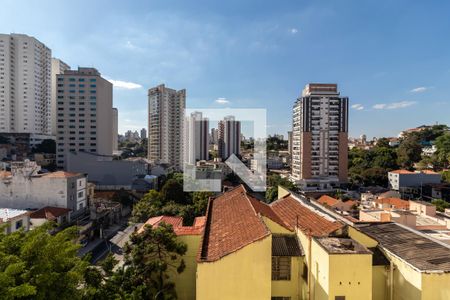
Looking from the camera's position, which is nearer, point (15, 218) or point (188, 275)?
point (188, 275)

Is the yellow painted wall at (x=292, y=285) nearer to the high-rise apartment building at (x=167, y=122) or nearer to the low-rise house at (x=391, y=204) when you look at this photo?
the low-rise house at (x=391, y=204)

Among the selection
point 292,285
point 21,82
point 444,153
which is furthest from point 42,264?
point 21,82

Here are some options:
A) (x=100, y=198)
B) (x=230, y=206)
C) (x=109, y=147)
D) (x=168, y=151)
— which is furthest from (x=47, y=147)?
(x=230, y=206)

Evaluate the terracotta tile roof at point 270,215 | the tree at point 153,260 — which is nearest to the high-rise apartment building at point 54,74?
the tree at point 153,260

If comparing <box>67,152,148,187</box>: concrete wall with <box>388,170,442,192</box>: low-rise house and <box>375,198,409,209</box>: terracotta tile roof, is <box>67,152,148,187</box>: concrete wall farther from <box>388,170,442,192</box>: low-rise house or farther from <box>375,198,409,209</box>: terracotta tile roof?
<box>388,170,442,192</box>: low-rise house

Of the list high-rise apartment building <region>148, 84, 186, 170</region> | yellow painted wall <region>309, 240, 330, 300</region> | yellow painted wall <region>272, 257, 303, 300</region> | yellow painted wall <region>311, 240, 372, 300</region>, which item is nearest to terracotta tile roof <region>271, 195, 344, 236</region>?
yellow painted wall <region>309, 240, 330, 300</region>

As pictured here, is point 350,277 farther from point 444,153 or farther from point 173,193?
point 444,153
